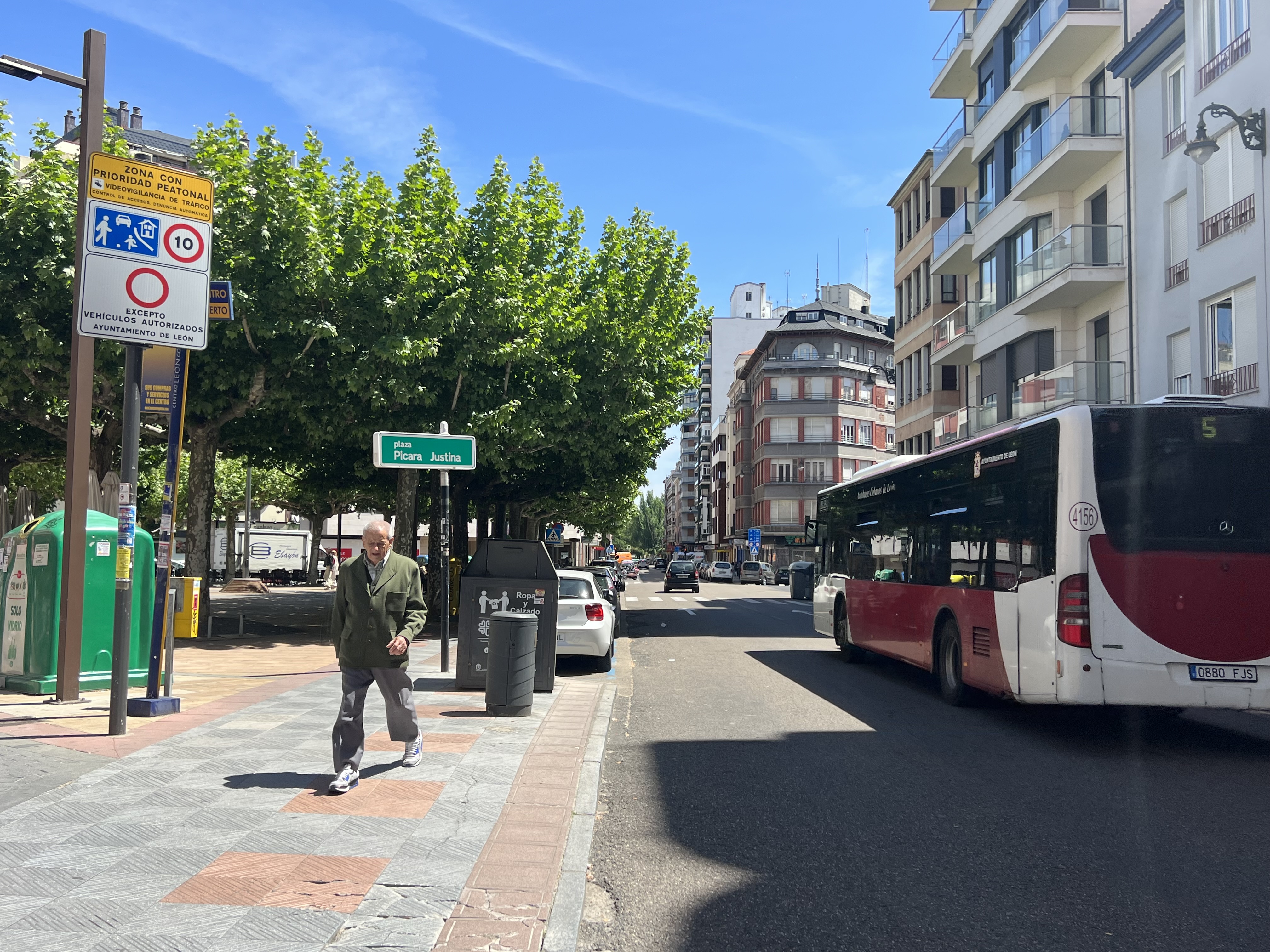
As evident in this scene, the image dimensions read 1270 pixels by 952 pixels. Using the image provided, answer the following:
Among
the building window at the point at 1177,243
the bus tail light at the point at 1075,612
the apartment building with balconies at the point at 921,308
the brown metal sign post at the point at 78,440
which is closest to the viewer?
the bus tail light at the point at 1075,612

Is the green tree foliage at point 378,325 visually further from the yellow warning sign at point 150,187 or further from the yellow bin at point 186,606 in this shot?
the yellow warning sign at point 150,187

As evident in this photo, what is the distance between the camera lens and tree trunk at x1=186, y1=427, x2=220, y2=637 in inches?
750

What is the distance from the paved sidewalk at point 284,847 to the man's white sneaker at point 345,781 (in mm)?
73

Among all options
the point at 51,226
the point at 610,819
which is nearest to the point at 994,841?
the point at 610,819

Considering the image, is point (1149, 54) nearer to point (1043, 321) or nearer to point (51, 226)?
point (1043, 321)

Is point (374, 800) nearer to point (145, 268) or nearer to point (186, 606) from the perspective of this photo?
point (145, 268)

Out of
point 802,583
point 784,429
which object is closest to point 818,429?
point 784,429

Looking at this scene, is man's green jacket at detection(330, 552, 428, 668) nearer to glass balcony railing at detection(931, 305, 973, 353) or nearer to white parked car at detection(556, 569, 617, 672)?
white parked car at detection(556, 569, 617, 672)

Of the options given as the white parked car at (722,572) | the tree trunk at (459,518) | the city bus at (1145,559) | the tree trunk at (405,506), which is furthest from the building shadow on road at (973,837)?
the white parked car at (722,572)

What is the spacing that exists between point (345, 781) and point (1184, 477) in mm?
7018

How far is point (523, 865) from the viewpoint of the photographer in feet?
17.4

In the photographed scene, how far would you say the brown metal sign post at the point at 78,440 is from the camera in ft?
33.0

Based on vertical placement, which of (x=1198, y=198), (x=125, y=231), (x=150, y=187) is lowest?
(x=125, y=231)

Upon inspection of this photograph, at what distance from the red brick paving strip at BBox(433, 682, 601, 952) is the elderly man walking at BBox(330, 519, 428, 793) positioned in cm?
106
